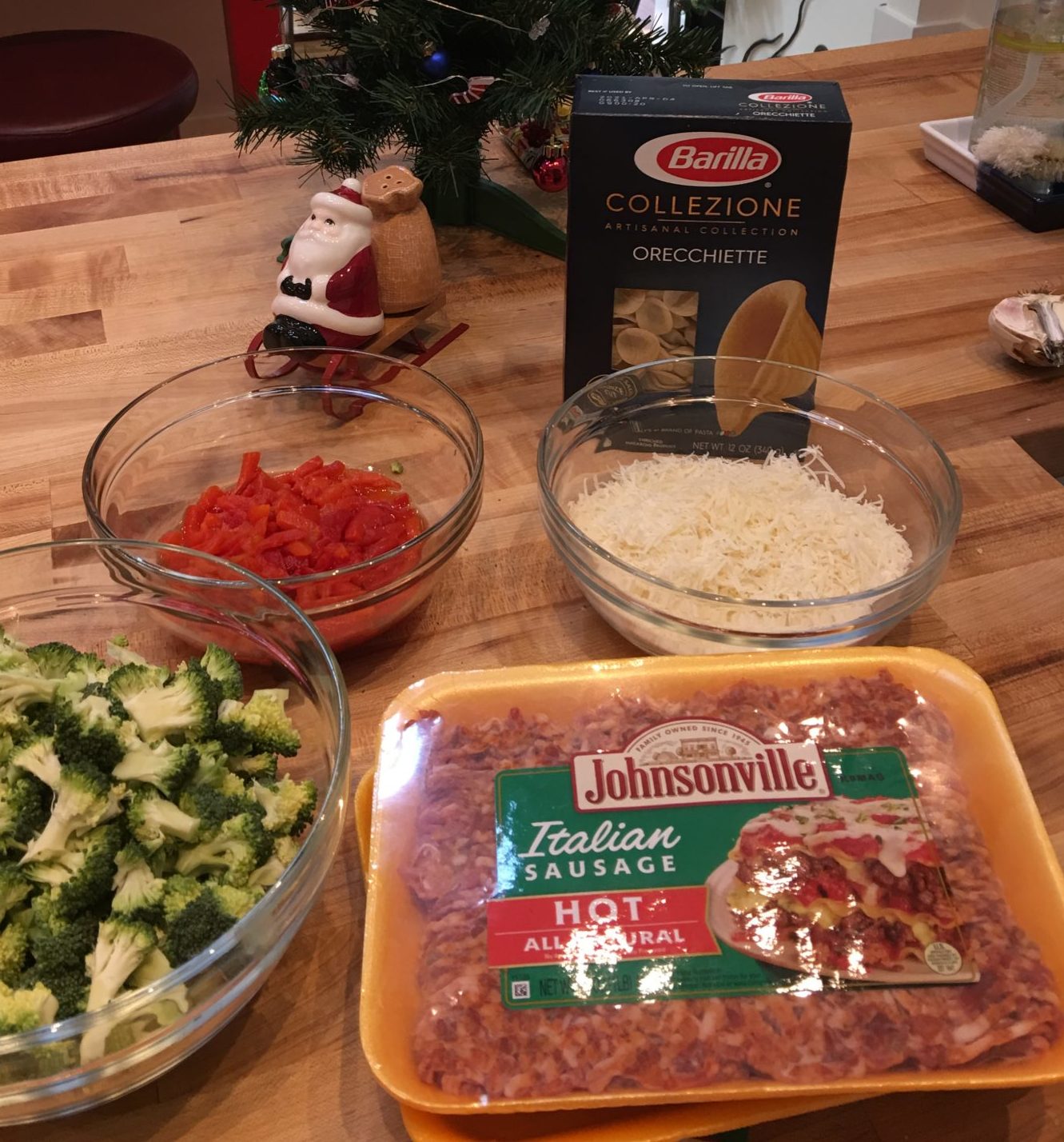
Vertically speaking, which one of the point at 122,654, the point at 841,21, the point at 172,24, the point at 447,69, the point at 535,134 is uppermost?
the point at 447,69

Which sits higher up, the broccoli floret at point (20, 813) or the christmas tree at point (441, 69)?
the christmas tree at point (441, 69)

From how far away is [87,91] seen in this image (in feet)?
8.79

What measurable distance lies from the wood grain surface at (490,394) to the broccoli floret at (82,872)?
0.17 m

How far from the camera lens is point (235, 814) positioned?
29.1 inches

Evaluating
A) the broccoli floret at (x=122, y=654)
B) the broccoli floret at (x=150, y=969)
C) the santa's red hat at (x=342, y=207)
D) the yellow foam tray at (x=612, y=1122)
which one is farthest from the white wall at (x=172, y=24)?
the yellow foam tray at (x=612, y=1122)

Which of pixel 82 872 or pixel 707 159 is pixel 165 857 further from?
pixel 707 159

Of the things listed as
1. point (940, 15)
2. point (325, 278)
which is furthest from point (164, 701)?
point (940, 15)

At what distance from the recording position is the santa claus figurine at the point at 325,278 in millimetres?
1332

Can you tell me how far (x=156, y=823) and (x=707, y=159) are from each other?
85 cm

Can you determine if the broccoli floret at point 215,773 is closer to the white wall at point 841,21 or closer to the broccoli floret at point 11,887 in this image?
the broccoli floret at point 11,887

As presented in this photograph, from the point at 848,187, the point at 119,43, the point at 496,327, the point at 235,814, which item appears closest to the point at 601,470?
the point at 496,327

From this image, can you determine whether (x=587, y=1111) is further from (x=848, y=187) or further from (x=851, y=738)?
(x=848, y=187)

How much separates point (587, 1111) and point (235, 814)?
0.31 meters

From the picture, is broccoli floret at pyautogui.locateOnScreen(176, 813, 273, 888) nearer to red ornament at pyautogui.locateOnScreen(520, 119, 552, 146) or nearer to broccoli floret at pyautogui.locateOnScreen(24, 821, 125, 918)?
broccoli floret at pyautogui.locateOnScreen(24, 821, 125, 918)
